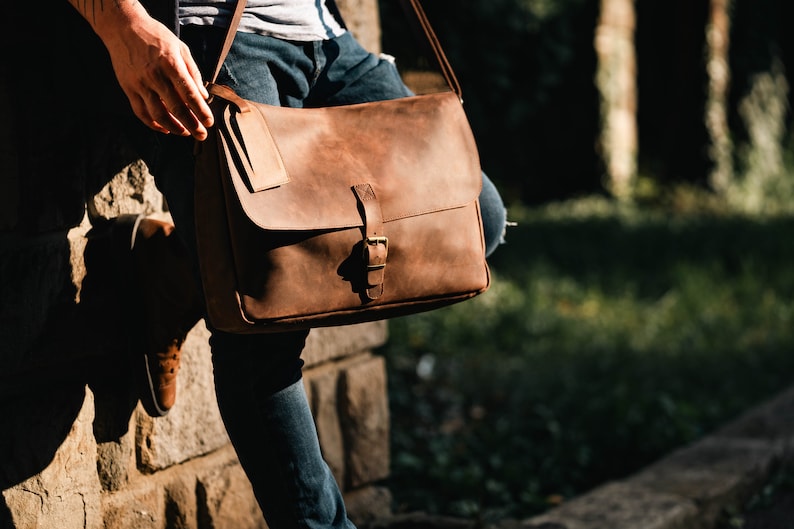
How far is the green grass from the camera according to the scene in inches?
123

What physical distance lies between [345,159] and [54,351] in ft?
1.99

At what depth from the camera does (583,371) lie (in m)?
3.95

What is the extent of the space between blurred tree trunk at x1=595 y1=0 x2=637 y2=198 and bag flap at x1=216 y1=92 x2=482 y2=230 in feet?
24.0

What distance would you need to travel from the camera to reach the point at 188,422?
6.24 ft

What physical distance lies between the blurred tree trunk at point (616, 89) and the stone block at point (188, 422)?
7185 mm

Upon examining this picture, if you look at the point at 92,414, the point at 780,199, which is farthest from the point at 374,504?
the point at 780,199

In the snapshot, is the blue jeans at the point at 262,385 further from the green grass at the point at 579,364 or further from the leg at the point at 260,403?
the green grass at the point at 579,364

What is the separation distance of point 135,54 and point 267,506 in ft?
2.36

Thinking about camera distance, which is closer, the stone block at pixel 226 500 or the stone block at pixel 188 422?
the stone block at pixel 188 422

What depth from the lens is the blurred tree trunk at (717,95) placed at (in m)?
8.76

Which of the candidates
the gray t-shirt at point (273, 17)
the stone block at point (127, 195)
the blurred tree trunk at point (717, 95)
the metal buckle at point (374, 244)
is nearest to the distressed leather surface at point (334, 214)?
the metal buckle at point (374, 244)

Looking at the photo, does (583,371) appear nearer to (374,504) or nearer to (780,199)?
(374,504)

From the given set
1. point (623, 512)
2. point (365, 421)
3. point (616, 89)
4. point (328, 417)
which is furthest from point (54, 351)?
point (616, 89)

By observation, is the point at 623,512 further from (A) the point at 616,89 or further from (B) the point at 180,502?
(A) the point at 616,89
